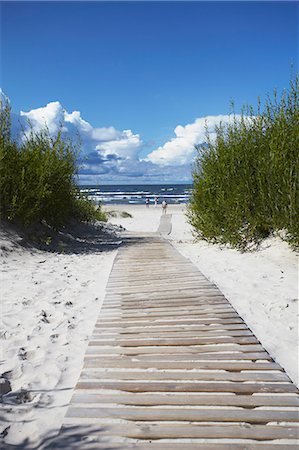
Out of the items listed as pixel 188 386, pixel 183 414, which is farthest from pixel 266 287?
pixel 183 414

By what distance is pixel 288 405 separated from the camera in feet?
8.22

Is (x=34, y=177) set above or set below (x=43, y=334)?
above

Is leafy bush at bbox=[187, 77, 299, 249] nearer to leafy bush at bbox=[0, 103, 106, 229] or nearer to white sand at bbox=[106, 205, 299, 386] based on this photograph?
white sand at bbox=[106, 205, 299, 386]

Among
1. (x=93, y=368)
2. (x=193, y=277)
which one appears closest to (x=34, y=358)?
(x=93, y=368)

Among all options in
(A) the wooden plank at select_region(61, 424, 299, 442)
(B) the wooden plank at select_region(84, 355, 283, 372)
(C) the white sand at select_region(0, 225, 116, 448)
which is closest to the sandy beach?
(C) the white sand at select_region(0, 225, 116, 448)

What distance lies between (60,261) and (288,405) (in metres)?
6.00

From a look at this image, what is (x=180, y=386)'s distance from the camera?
2.70 m

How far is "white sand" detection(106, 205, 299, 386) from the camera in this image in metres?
3.66

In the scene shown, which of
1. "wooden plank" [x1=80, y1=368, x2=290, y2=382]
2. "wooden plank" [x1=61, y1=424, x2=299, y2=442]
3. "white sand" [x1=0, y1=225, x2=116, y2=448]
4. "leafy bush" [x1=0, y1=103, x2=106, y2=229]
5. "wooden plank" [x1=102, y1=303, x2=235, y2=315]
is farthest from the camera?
"leafy bush" [x1=0, y1=103, x2=106, y2=229]

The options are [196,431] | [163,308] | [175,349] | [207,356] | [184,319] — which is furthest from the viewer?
[163,308]

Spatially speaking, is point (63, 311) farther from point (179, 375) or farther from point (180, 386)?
point (180, 386)

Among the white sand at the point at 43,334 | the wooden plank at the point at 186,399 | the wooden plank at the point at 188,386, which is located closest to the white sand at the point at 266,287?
the wooden plank at the point at 188,386

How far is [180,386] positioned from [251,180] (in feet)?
20.7

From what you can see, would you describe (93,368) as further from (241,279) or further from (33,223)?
(33,223)
